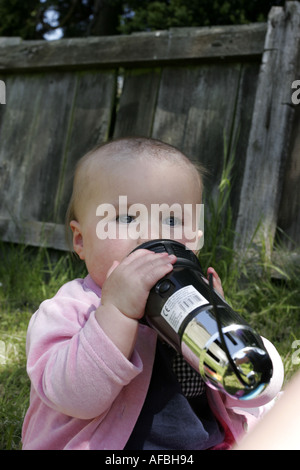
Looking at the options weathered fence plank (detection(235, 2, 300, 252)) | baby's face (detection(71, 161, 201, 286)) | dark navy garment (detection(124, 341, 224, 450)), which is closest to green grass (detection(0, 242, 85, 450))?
dark navy garment (detection(124, 341, 224, 450))

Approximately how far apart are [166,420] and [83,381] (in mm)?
265

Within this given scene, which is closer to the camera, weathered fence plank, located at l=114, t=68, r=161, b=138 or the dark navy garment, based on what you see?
the dark navy garment

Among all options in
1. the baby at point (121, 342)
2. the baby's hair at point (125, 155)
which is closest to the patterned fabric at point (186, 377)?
the baby at point (121, 342)

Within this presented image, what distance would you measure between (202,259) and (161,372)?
1.41 m

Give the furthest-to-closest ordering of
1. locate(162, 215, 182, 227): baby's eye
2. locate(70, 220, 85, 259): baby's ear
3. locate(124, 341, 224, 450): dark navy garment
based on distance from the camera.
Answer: locate(70, 220, 85, 259): baby's ear
locate(162, 215, 182, 227): baby's eye
locate(124, 341, 224, 450): dark navy garment

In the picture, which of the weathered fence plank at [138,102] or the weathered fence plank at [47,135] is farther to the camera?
the weathered fence plank at [47,135]

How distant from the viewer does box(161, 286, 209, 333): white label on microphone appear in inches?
37.5

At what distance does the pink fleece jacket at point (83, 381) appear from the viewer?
42.7 inches

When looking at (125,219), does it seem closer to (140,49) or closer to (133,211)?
(133,211)

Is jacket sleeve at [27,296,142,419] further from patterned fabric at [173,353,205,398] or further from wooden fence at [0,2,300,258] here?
wooden fence at [0,2,300,258]

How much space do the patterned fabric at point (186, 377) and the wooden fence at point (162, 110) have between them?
1.56 m

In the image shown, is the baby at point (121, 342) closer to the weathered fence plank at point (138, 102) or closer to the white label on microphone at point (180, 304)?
the white label on microphone at point (180, 304)

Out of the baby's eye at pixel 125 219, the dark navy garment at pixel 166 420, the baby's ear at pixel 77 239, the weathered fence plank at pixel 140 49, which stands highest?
the weathered fence plank at pixel 140 49

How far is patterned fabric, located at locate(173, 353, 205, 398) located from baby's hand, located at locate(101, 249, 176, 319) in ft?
0.88
